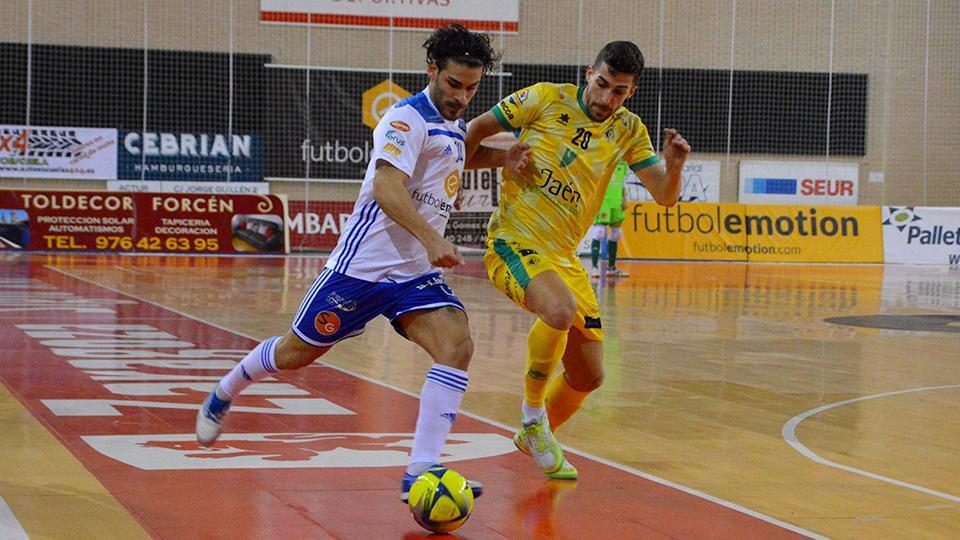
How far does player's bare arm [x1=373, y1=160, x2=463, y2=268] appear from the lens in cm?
472

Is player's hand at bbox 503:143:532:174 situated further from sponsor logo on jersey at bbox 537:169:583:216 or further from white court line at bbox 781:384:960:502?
white court line at bbox 781:384:960:502

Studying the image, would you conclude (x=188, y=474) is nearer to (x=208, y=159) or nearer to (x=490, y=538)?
(x=490, y=538)

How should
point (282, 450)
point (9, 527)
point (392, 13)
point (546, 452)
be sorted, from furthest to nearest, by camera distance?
point (392, 13)
point (282, 450)
point (546, 452)
point (9, 527)

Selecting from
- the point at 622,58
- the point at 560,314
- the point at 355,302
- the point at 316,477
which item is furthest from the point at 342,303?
the point at 622,58

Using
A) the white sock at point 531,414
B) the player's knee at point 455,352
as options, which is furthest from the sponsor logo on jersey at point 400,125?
the white sock at point 531,414

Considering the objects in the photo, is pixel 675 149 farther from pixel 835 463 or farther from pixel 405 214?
pixel 835 463

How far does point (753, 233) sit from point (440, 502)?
2374 cm

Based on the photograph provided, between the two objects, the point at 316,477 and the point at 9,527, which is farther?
the point at 316,477

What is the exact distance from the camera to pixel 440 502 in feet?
15.2

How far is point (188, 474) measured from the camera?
553cm

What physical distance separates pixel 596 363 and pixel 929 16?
28188 millimetres

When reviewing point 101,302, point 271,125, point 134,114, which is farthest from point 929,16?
point 101,302

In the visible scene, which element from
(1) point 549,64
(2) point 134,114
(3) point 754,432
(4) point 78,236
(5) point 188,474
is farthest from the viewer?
(1) point 549,64

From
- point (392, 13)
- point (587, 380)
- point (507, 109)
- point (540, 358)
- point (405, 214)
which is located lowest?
point (587, 380)
